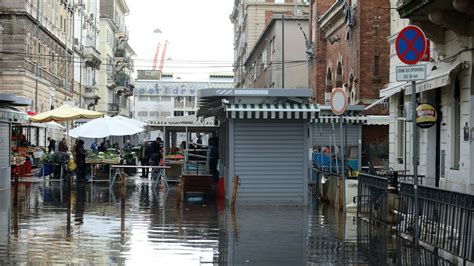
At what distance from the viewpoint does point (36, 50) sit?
51.8m

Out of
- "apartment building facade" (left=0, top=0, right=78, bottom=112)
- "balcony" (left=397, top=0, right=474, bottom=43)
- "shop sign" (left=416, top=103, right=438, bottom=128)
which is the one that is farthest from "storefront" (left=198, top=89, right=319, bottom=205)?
"apartment building facade" (left=0, top=0, right=78, bottom=112)

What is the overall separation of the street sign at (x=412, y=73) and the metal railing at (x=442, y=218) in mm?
1790

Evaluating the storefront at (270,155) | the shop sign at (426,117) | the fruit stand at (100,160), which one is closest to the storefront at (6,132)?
the fruit stand at (100,160)

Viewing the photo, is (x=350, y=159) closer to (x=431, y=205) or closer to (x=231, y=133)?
(x=231, y=133)

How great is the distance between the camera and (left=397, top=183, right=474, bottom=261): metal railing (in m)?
10.4

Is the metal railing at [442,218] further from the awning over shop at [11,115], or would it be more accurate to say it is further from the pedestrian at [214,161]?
the awning over shop at [11,115]

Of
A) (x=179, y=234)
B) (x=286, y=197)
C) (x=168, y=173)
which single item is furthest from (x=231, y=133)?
(x=168, y=173)

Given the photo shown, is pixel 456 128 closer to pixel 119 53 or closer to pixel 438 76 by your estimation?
pixel 438 76

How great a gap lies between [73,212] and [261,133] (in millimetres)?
5234

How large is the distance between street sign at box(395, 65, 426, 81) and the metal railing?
1790mm

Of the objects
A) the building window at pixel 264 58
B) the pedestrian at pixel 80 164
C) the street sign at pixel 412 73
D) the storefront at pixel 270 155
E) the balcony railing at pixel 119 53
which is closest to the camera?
the street sign at pixel 412 73

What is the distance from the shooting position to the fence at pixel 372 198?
15333 mm

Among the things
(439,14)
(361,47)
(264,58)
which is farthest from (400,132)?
(264,58)

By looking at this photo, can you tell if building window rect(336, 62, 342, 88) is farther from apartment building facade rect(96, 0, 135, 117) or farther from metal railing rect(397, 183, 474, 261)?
apartment building facade rect(96, 0, 135, 117)
